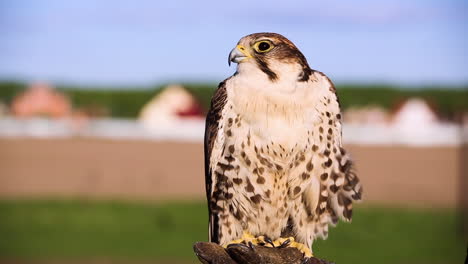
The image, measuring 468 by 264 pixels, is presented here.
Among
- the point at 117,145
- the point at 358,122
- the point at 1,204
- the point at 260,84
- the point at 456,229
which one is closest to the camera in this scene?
the point at 260,84

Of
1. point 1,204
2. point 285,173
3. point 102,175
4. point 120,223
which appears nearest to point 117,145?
point 102,175

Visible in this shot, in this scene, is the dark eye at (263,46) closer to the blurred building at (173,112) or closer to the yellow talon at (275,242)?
the yellow talon at (275,242)

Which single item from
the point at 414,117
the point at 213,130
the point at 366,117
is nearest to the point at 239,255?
the point at 213,130

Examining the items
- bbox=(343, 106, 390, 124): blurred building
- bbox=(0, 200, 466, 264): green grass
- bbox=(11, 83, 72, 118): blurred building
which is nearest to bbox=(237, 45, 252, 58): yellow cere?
bbox=(0, 200, 466, 264): green grass

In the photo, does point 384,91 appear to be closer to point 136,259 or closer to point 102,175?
point 102,175

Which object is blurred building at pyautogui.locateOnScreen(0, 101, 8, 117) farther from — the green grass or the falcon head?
the falcon head

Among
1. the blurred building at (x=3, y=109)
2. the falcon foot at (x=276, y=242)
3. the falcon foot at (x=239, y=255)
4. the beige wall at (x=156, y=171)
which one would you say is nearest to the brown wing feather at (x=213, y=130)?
the falcon foot at (x=276, y=242)

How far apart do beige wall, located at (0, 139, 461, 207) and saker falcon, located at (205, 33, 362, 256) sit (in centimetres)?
1358

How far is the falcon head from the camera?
4.32 metres

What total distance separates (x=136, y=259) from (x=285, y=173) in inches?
346

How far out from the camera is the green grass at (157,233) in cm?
1360

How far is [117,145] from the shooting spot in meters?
21.8

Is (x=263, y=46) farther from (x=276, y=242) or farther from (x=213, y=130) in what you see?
(x=276, y=242)

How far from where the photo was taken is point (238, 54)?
14.0 feet
